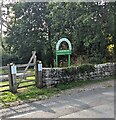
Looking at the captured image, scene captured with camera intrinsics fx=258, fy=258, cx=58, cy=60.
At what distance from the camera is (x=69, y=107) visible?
23.5 ft

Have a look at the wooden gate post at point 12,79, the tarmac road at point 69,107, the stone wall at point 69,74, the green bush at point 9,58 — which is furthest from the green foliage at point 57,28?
the tarmac road at point 69,107

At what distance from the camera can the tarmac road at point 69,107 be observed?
640 cm

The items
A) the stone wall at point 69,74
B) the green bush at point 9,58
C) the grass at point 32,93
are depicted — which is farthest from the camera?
the green bush at point 9,58

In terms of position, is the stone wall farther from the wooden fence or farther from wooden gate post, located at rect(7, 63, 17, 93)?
wooden gate post, located at rect(7, 63, 17, 93)

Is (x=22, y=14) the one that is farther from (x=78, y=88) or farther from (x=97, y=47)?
(x=78, y=88)

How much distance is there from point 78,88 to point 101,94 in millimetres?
1472

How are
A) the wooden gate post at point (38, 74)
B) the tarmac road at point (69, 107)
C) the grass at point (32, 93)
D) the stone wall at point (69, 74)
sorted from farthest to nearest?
the stone wall at point (69, 74), the wooden gate post at point (38, 74), the grass at point (32, 93), the tarmac road at point (69, 107)

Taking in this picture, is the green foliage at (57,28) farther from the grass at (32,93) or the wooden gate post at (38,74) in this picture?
the wooden gate post at (38,74)

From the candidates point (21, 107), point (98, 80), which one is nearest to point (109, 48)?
point (98, 80)

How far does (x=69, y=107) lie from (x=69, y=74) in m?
4.22

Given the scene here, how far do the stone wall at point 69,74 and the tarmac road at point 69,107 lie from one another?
5.37ft

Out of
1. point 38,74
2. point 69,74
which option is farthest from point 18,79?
point 69,74

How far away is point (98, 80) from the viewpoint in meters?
12.5

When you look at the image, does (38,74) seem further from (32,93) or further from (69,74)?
(69,74)
